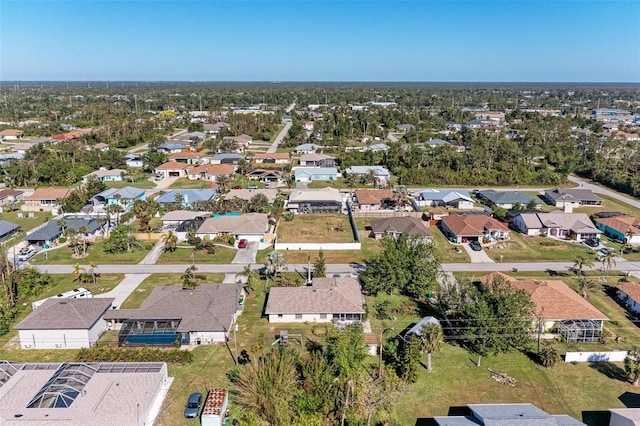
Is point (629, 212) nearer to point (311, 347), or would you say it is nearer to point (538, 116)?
point (311, 347)

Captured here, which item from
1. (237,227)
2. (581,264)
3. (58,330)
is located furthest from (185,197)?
(581,264)

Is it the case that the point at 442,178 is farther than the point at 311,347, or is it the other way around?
the point at 442,178

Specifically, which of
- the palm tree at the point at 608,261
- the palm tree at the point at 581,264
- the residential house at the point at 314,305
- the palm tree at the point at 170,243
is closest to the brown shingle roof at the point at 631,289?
the palm tree at the point at 608,261

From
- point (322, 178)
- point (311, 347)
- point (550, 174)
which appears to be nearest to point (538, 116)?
point (550, 174)

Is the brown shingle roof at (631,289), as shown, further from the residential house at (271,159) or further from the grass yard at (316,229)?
the residential house at (271,159)

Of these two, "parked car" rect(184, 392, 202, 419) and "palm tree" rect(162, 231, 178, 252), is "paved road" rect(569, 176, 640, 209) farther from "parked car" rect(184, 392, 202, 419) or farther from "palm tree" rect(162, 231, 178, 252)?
"parked car" rect(184, 392, 202, 419)

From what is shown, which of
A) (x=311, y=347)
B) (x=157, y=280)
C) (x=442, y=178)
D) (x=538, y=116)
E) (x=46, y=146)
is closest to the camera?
(x=311, y=347)
